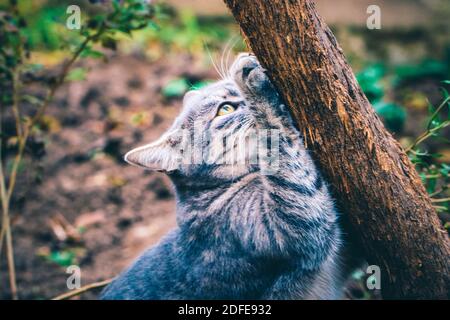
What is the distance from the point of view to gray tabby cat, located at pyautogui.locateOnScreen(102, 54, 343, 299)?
185 cm

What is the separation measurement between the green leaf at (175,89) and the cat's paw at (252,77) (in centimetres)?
257

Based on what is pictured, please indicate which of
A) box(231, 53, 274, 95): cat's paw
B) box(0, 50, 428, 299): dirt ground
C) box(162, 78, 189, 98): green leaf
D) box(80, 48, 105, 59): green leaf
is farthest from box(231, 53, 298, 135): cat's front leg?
box(162, 78, 189, 98): green leaf

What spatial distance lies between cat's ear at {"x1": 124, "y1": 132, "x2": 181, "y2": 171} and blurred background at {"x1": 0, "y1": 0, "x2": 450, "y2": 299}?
2.14 feet

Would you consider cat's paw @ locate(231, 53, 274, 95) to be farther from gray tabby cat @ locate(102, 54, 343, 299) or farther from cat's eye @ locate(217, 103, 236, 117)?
cat's eye @ locate(217, 103, 236, 117)

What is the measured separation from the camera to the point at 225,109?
206 centimetres

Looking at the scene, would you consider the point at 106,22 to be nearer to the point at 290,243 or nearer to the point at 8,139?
the point at 8,139

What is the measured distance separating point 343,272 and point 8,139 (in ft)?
7.60

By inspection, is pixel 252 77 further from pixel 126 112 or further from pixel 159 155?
pixel 126 112

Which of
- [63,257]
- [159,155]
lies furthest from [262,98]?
[63,257]

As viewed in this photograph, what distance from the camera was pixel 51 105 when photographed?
437 centimetres

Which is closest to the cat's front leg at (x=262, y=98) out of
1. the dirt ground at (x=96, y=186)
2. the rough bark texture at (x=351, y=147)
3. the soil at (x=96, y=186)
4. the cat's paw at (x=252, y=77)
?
the cat's paw at (x=252, y=77)

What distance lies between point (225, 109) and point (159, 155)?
358mm

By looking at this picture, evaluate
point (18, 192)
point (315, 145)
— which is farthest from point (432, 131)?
point (18, 192)
